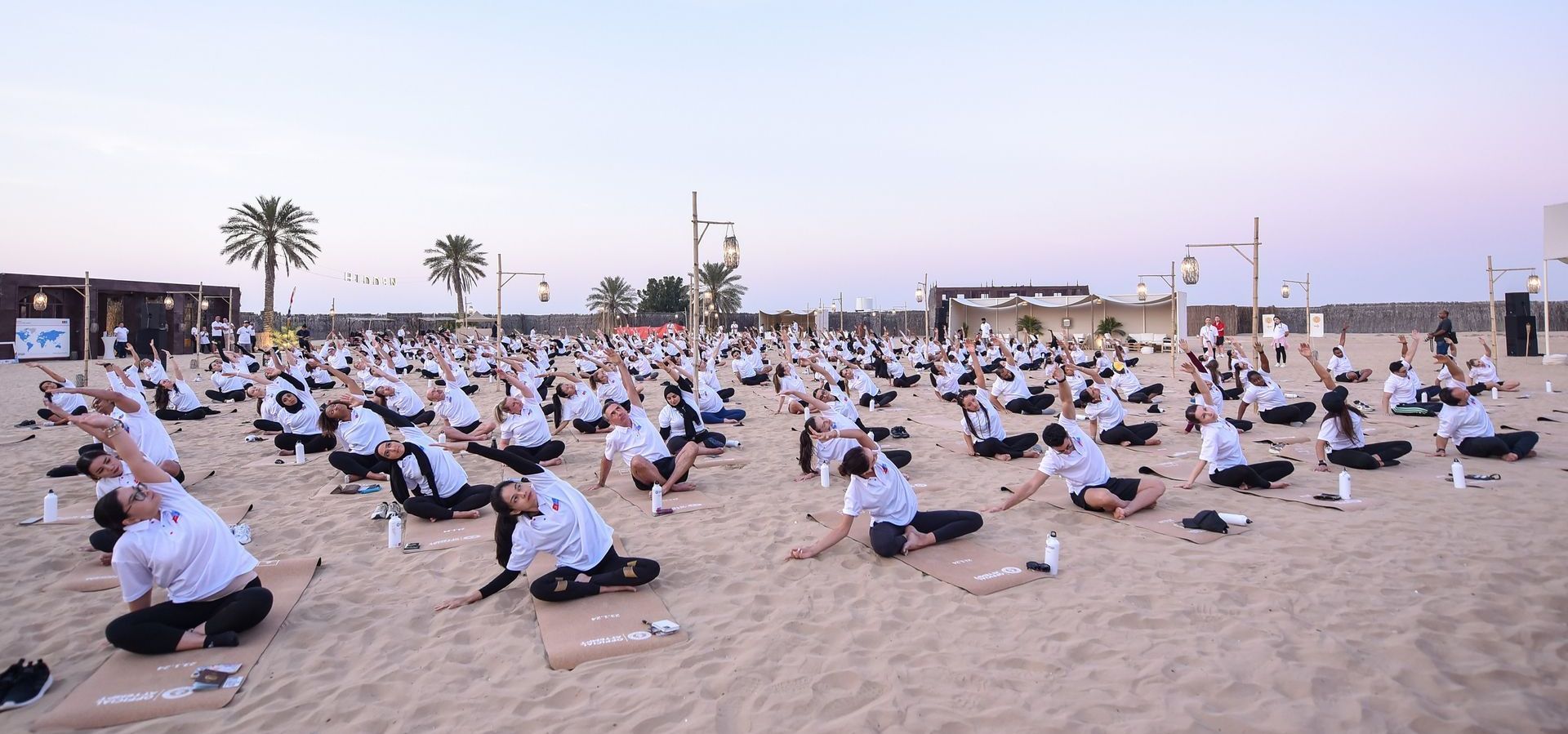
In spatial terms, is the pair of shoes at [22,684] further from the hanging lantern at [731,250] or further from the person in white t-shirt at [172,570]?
the hanging lantern at [731,250]

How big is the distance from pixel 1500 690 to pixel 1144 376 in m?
18.4

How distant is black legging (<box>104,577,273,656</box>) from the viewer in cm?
434

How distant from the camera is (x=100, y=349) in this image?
30922 mm

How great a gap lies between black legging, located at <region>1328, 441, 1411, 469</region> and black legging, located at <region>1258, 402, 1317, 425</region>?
3.40 m

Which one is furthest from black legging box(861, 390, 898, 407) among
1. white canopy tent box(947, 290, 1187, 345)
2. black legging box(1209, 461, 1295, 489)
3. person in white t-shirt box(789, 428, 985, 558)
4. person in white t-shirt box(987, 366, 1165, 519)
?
white canopy tent box(947, 290, 1187, 345)

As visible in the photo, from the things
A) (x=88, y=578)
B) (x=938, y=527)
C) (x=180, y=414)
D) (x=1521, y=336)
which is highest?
(x=1521, y=336)

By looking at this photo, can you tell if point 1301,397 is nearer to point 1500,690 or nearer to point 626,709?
point 1500,690

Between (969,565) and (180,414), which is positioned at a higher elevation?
(180,414)

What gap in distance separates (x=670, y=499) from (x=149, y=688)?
4.47 metres

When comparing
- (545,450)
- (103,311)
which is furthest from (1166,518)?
(103,311)

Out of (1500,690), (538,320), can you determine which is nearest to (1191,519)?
(1500,690)

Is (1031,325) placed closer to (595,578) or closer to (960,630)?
(960,630)

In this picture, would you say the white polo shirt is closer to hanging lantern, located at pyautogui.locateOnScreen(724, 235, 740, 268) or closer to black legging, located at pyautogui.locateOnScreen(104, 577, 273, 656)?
black legging, located at pyautogui.locateOnScreen(104, 577, 273, 656)

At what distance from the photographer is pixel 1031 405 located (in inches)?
545
